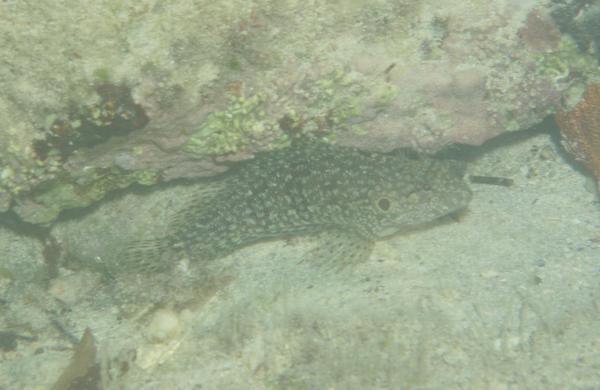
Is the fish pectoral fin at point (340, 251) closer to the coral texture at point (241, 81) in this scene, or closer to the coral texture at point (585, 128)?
the coral texture at point (241, 81)

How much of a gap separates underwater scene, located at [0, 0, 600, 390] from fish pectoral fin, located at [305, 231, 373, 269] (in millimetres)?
26

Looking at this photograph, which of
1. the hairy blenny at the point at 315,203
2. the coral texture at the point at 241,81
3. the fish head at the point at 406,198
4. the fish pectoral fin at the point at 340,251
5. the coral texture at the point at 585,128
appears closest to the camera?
the coral texture at the point at 241,81

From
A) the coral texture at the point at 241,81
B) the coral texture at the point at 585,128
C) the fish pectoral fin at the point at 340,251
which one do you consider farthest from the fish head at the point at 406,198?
the coral texture at the point at 585,128

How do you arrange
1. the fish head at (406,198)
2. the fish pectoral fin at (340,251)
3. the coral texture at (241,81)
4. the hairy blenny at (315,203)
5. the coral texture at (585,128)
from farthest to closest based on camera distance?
the coral texture at (585,128), the fish head at (406,198), the hairy blenny at (315,203), the fish pectoral fin at (340,251), the coral texture at (241,81)

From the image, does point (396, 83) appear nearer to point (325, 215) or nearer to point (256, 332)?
point (325, 215)

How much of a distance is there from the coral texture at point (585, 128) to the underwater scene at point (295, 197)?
2 centimetres

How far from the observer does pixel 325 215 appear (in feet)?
17.3

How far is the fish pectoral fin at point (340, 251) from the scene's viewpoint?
493 cm

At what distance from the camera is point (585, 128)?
5.54 m

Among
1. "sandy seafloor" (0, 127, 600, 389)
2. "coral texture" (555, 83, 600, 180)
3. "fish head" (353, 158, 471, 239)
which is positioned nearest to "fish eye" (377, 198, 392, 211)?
"fish head" (353, 158, 471, 239)

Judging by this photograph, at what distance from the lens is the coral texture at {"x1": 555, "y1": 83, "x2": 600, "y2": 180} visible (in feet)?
17.8

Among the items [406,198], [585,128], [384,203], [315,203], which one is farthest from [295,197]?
[585,128]

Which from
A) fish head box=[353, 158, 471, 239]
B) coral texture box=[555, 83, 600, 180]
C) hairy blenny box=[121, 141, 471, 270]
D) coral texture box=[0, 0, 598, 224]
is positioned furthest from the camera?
coral texture box=[555, 83, 600, 180]

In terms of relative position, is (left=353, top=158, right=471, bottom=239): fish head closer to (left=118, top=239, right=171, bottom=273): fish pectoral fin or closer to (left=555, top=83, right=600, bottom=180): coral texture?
(left=555, top=83, right=600, bottom=180): coral texture
